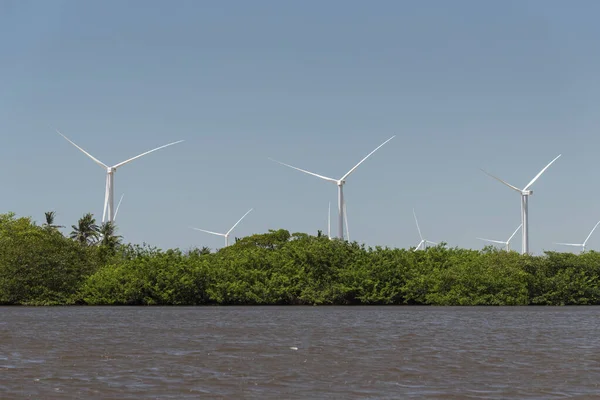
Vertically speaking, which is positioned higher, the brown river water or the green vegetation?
the green vegetation

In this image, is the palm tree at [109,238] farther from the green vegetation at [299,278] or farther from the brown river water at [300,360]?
the brown river water at [300,360]

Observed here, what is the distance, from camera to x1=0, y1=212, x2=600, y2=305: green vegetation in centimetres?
7838

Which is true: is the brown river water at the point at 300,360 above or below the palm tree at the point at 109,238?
below

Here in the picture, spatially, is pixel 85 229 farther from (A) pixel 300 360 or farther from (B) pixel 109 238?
(A) pixel 300 360

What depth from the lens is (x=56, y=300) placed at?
261ft

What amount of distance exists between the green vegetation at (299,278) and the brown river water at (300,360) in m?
28.0

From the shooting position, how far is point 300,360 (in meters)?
28.0

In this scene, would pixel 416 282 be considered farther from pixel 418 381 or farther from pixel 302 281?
pixel 418 381

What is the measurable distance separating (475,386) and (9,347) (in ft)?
62.3

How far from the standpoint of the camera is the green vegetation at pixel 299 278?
257 ft

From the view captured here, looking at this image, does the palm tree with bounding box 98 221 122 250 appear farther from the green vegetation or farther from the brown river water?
the brown river water

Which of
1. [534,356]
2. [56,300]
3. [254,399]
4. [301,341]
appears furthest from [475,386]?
[56,300]

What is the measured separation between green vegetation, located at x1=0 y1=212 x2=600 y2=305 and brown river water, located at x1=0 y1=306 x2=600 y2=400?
2797 centimetres

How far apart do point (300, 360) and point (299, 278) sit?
52445 mm
